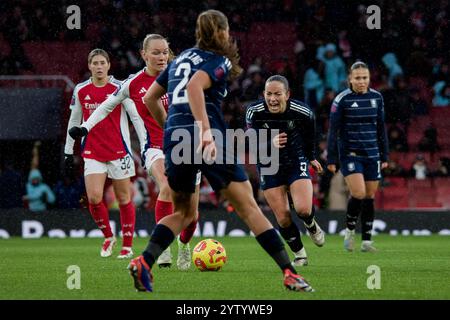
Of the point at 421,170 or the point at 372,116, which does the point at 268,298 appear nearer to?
the point at 372,116

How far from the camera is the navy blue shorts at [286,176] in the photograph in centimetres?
1088

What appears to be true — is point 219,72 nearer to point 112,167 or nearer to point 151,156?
point 151,156

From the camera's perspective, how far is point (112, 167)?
1246 cm

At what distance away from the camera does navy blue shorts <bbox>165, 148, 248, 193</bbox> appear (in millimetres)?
7219

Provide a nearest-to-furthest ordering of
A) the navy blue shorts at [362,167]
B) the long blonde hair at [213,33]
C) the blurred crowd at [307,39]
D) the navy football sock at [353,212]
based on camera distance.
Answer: the long blonde hair at [213,33], the navy blue shorts at [362,167], the navy football sock at [353,212], the blurred crowd at [307,39]

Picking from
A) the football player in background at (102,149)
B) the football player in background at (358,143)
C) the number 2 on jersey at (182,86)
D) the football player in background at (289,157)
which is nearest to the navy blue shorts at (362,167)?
the football player in background at (358,143)

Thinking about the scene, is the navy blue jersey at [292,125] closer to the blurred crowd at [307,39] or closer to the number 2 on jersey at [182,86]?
the number 2 on jersey at [182,86]

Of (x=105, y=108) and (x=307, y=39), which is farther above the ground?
(x=307, y=39)

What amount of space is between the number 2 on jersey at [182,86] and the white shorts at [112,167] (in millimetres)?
5148

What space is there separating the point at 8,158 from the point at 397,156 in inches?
331

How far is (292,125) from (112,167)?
270 cm

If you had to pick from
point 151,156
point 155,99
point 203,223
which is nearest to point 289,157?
point 151,156

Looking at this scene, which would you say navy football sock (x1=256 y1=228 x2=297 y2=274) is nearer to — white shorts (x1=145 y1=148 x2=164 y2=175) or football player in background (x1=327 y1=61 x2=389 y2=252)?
white shorts (x1=145 y1=148 x2=164 y2=175)
